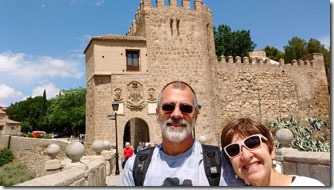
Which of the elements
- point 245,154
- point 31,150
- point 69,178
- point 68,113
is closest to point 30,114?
point 68,113

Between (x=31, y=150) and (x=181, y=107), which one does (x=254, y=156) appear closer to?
(x=181, y=107)

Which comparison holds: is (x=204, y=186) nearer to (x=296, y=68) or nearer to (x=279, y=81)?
(x=279, y=81)

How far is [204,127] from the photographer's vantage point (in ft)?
43.9

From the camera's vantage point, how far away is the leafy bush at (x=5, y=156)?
2006cm

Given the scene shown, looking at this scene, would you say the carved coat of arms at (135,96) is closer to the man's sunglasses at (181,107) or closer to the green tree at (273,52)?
the man's sunglasses at (181,107)

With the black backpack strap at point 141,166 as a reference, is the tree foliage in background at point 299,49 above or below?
above

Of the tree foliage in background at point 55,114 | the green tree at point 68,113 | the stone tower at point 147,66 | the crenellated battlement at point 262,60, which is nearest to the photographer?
the stone tower at point 147,66

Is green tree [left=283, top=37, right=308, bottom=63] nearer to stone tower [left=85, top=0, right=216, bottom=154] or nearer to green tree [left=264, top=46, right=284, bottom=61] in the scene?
green tree [left=264, top=46, right=284, bottom=61]

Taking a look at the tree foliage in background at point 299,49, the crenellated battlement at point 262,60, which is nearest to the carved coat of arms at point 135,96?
the crenellated battlement at point 262,60

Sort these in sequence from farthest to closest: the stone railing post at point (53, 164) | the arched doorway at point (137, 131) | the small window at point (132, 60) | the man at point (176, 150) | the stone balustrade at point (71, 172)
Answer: the arched doorway at point (137, 131)
the small window at point (132, 60)
the stone railing post at point (53, 164)
the stone balustrade at point (71, 172)
the man at point (176, 150)

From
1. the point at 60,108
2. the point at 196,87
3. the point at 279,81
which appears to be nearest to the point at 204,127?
the point at 196,87

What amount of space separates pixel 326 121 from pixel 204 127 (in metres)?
7.75

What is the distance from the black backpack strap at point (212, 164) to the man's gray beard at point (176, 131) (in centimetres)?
15

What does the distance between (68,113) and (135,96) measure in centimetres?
2324
